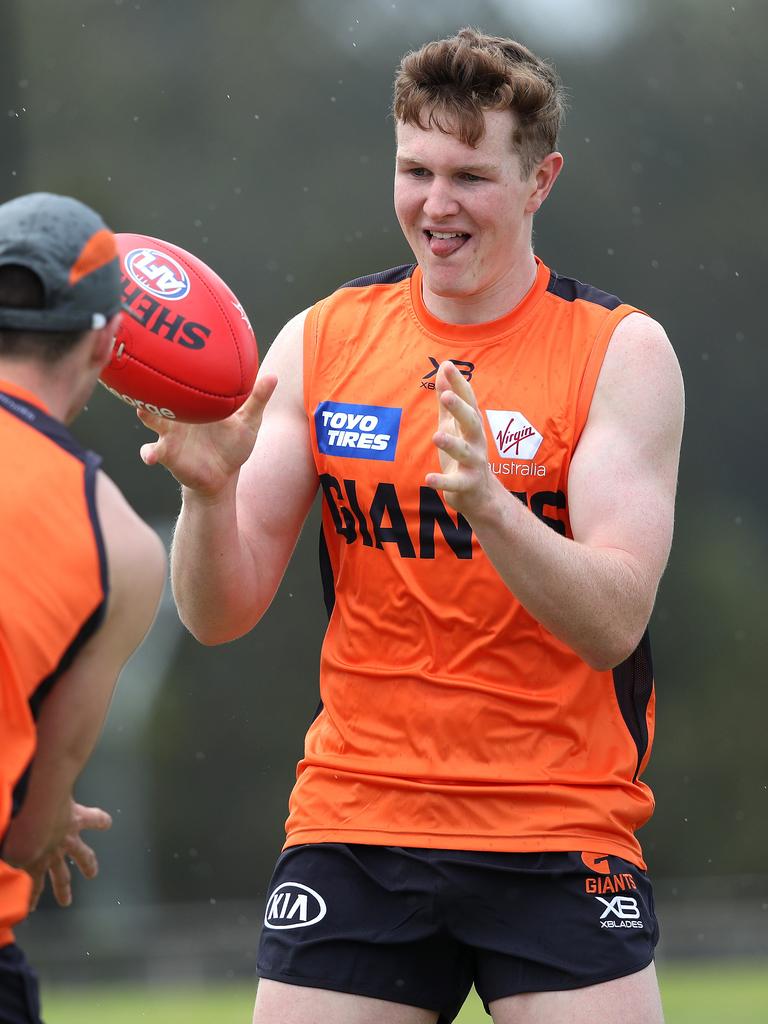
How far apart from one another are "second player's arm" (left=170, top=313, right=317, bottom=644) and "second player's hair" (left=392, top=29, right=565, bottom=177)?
0.49 metres

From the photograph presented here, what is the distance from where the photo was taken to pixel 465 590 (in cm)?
296

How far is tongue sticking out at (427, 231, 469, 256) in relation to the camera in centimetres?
308

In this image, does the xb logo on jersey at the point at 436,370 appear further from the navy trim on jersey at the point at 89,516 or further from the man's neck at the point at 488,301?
the navy trim on jersey at the point at 89,516

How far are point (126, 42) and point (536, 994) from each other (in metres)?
9.51

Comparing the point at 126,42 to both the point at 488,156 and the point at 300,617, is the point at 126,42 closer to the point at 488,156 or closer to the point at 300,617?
the point at 300,617

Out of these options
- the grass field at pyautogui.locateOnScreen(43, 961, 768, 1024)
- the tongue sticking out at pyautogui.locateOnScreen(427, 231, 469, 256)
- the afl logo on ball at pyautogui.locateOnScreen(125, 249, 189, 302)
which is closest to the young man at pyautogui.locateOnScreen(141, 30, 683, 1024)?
the tongue sticking out at pyautogui.locateOnScreen(427, 231, 469, 256)

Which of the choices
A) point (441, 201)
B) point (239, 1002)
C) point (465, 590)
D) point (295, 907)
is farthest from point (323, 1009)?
point (239, 1002)

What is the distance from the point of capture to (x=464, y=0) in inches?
423

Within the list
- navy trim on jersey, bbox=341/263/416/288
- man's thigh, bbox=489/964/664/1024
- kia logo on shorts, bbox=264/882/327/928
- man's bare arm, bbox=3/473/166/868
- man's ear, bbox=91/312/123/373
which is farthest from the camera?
navy trim on jersey, bbox=341/263/416/288

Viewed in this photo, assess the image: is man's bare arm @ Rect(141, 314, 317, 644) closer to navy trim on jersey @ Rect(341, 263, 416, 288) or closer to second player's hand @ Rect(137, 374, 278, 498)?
second player's hand @ Rect(137, 374, 278, 498)

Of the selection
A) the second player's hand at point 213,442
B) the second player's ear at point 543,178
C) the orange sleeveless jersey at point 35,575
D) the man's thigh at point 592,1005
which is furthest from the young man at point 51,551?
the second player's ear at point 543,178

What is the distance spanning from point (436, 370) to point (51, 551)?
124 cm

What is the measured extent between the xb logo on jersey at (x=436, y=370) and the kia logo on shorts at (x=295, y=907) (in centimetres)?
94

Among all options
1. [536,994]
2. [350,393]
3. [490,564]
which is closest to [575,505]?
[490,564]
